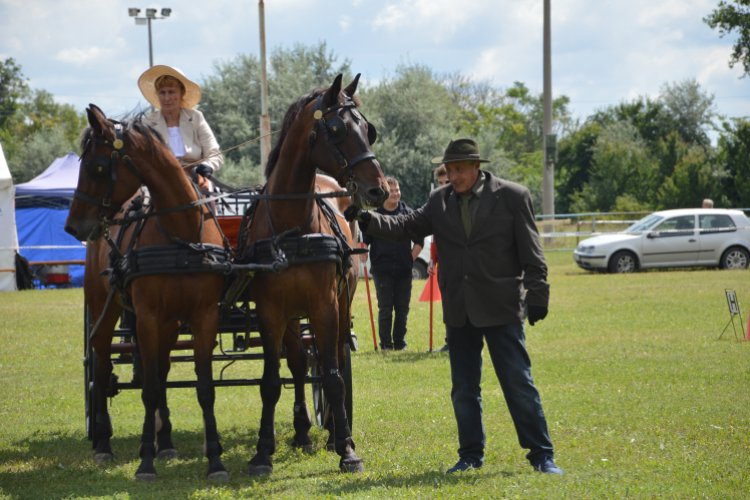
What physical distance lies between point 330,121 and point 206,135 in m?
1.98

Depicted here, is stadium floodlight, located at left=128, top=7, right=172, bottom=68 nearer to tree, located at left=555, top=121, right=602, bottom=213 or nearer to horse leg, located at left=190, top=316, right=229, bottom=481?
horse leg, located at left=190, top=316, right=229, bottom=481

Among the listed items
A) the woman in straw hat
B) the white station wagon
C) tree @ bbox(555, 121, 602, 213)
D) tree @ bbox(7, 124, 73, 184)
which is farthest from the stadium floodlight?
tree @ bbox(555, 121, 602, 213)

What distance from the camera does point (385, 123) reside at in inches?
1494

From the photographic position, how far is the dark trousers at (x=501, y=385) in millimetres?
4777

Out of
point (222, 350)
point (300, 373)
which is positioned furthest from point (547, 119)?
point (300, 373)

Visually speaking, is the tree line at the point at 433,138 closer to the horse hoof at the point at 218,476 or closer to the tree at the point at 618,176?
the tree at the point at 618,176

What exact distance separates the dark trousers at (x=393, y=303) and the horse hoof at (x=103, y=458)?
5682 mm

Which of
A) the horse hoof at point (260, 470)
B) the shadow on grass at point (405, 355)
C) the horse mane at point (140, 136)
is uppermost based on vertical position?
the horse mane at point (140, 136)

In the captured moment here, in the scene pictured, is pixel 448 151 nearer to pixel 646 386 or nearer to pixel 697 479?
pixel 697 479

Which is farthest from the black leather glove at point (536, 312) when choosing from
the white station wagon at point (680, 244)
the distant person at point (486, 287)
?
the white station wagon at point (680, 244)

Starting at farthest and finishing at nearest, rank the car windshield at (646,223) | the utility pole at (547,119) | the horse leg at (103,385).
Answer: the utility pole at (547,119) → the car windshield at (646,223) → the horse leg at (103,385)

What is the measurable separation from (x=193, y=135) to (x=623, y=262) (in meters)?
17.8

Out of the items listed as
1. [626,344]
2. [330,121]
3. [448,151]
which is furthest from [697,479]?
[626,344]

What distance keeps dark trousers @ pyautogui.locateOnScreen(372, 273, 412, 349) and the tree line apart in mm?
23260
